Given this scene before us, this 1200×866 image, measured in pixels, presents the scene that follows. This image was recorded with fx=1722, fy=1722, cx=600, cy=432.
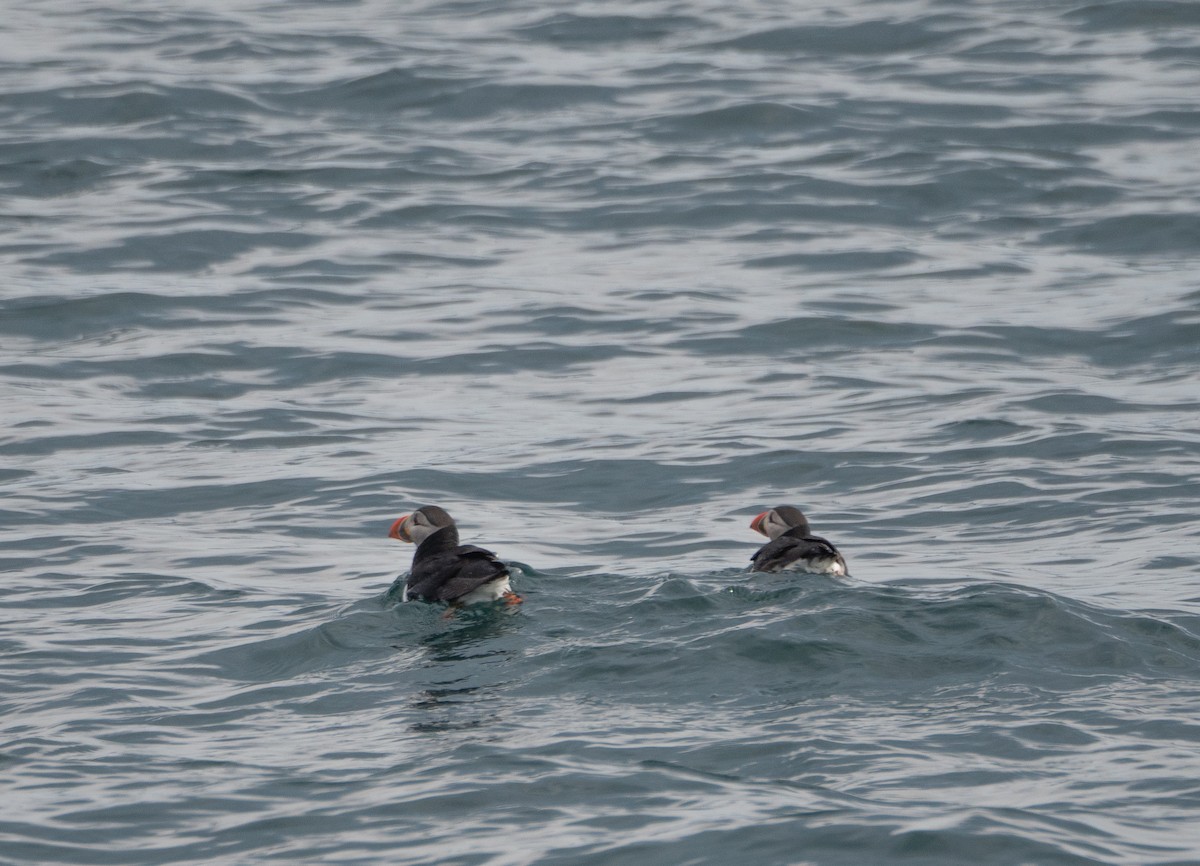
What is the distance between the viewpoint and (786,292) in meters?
17.0

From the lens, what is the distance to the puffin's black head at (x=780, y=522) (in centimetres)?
1031

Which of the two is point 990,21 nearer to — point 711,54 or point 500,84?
point 711,54

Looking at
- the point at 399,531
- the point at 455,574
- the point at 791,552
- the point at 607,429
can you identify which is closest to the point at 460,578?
the point at 455,574

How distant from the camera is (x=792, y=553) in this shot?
9.20m

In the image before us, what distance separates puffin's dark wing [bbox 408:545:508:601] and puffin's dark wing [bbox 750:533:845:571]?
146 centimetres

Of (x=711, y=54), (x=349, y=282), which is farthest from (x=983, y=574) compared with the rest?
(x=711, y=54)

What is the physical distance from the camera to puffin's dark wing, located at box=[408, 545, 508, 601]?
9.10 m

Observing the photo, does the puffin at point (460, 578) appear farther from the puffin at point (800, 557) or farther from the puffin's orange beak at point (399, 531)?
the puffin at point (800, 557)

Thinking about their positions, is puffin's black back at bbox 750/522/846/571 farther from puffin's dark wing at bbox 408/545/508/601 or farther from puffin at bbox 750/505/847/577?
puffin's dark wing at bbox 408/545/508/601

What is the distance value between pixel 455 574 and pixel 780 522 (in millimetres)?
2235

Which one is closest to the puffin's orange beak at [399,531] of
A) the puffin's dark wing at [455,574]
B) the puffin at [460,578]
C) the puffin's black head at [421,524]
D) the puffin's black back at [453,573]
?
the puffin's black head at [421,524]

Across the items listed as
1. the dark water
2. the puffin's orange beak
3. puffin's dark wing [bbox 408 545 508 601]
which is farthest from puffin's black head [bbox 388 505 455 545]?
puffin's dark wing [bbox 408 545 508 601]

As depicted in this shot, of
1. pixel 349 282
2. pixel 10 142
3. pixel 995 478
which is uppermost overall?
pixel 10 142

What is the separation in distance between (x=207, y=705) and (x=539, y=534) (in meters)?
3.69
